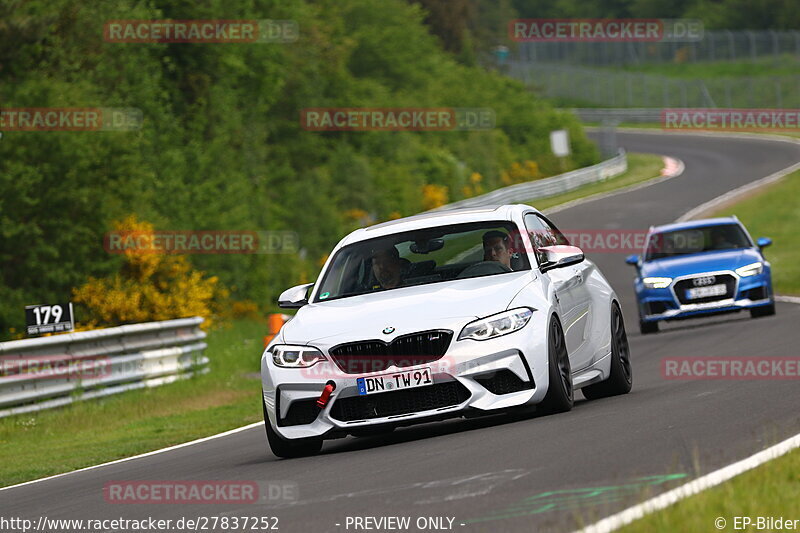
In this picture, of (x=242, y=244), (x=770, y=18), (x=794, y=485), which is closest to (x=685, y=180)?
(x=242, y=244)

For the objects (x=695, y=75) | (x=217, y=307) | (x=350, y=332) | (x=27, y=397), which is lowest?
(x=695, y=75)

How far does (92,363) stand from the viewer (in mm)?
18734

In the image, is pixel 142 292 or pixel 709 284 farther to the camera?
pixel 142 292

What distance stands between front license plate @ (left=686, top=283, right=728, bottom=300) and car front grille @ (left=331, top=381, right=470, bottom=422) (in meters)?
11.8

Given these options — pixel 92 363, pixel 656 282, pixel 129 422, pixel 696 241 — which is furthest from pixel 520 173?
pixel 129 422

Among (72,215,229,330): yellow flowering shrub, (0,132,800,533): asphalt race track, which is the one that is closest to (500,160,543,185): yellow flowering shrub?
(72,215,229,330): yellow flowering shrub

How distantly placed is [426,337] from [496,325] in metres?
0.50

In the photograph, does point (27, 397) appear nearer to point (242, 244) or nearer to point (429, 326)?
point (429, 326)

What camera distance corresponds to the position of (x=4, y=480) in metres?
12.0

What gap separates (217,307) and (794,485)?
32.7 metres

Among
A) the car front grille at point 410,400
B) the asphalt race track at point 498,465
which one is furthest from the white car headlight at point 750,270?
the car front grille at point 410,400

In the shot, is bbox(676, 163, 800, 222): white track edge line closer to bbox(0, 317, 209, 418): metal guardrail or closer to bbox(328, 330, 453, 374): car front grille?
bbox(0, 317, 209, 418): metal guardrail

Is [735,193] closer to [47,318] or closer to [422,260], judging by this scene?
[47,318]

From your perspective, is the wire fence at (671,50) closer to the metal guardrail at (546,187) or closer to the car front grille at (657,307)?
the metal guardrail at (546,187)
